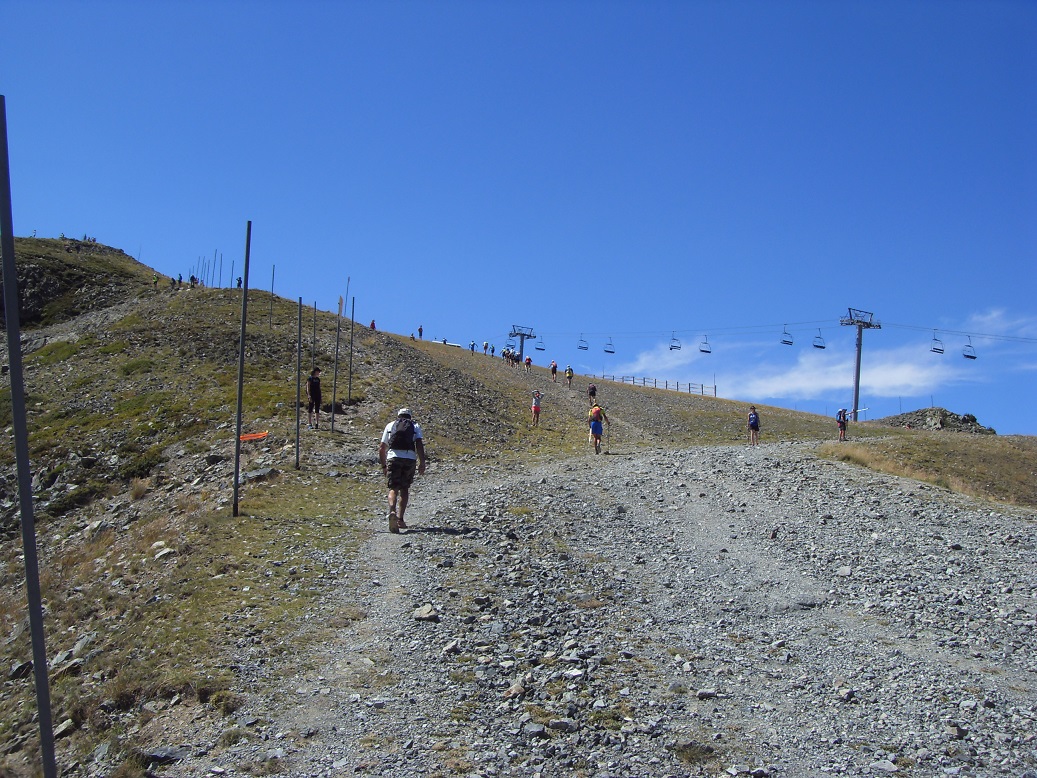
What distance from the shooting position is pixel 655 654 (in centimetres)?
1127

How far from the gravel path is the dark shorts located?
1.16 m

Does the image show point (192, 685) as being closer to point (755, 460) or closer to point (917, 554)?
point (917, 554)

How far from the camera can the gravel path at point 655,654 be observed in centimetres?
855

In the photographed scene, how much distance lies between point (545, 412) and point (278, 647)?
40742 millimetres

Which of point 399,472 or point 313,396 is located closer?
point 399,472

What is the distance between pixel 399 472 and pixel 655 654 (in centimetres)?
812

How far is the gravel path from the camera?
8.55 metres

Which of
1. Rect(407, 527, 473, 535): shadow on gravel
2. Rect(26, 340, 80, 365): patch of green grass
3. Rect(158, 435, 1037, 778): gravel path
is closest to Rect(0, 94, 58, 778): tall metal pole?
Rect(158, 435, 1037, 778): gravel path

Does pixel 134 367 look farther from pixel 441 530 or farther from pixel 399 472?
pixel 441 530

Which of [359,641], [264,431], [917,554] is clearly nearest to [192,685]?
[359,641]

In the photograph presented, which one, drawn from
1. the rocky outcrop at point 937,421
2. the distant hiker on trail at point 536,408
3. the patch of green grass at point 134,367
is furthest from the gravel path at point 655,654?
the rocky outcrop at point 937,421

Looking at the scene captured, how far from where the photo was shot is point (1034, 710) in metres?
9.80

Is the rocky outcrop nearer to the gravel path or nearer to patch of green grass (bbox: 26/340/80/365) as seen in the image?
the gravel path

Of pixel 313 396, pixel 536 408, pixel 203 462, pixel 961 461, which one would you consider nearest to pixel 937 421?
pixel 961 461
